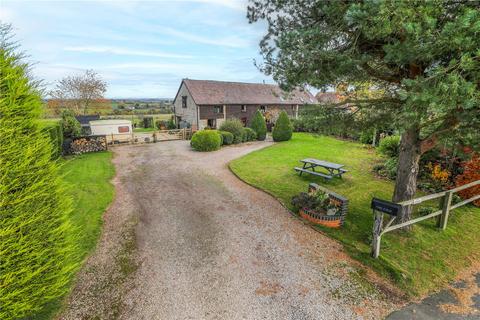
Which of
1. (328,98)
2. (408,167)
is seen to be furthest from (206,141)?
(408,167)

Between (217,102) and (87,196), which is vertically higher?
(217,102)

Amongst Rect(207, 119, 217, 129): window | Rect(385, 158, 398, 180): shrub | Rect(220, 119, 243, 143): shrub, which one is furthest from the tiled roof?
Rect(207, 119, 217, 129): window

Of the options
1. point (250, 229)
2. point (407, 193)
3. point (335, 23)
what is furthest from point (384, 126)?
point (250, 229)

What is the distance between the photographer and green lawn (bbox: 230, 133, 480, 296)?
5403 millimetres

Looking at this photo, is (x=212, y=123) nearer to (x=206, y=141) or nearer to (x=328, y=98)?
(x=206, y=141)

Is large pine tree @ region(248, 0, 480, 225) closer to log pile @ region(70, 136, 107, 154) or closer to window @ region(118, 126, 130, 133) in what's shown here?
log pile @ region(70, 136, 107, 154)

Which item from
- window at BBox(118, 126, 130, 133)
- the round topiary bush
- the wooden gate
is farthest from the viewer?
window at BBox(118, 126, 130, 133)

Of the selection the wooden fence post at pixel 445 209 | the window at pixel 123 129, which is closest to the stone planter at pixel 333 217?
the wooden fence post at pixel 445 209

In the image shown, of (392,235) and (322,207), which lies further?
(322,207)

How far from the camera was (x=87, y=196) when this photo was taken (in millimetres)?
9305

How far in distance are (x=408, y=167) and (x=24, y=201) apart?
825 centimetres

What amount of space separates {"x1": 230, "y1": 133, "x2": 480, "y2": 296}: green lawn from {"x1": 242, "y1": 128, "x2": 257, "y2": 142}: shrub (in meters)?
9.37

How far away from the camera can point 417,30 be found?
3.66 m

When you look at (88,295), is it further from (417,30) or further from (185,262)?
(417,30)
